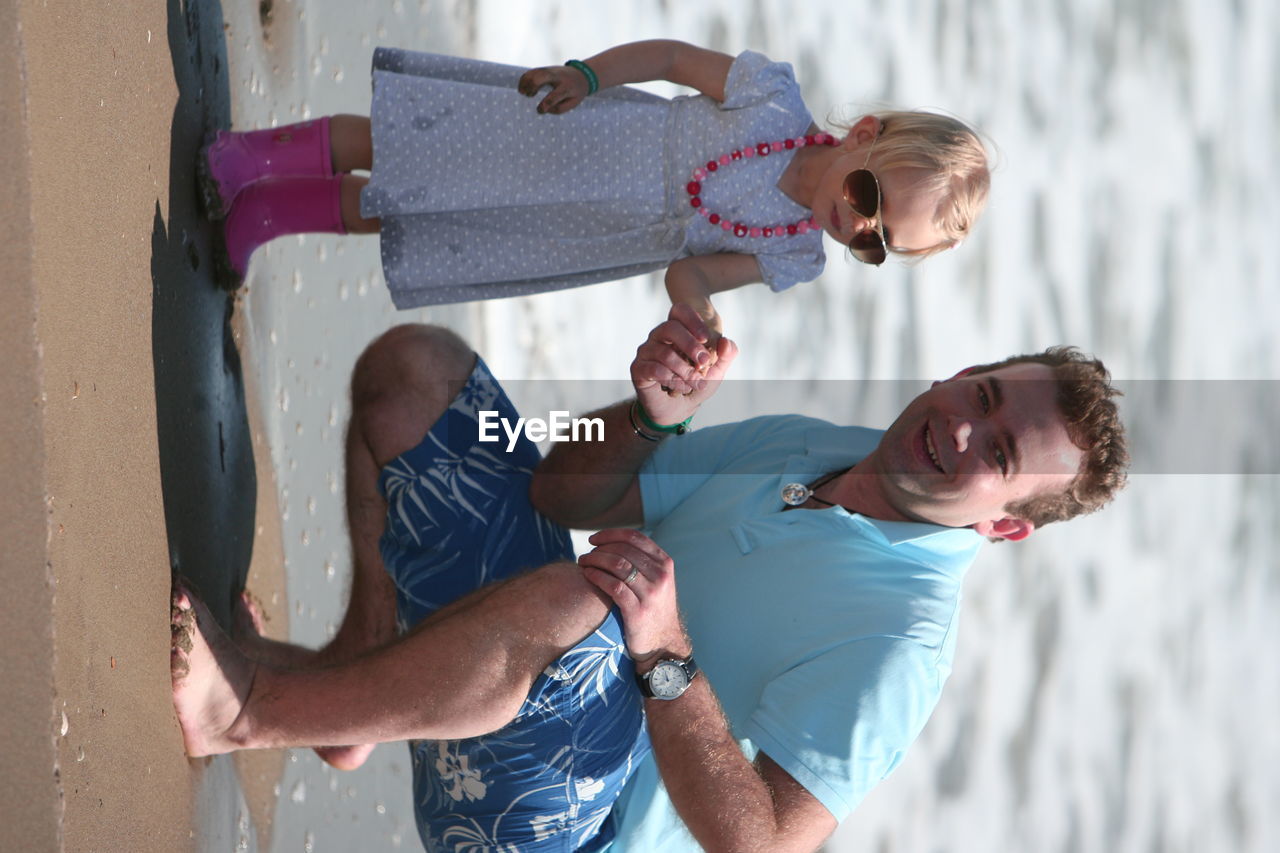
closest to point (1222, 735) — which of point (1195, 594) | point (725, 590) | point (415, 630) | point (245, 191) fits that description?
point (1195, 594)

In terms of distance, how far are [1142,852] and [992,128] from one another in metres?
1.33

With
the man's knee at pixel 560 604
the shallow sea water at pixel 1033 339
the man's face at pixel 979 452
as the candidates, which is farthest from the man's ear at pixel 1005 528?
the man's knee at pixel 560 604

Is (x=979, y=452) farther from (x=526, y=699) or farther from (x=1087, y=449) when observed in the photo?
(x=526, y=699)

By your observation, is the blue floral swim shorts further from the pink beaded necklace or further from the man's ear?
the man's ear

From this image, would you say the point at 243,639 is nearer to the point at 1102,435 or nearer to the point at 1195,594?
the point at 1102,435

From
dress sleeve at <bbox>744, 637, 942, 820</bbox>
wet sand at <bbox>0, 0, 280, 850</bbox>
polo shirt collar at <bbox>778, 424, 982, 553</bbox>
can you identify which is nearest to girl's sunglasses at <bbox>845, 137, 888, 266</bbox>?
polo shirt collar at <bbox>778, 424, 982, 553</bbox>

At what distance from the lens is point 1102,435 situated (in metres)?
1.45

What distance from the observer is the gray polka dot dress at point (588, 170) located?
149 centimetres

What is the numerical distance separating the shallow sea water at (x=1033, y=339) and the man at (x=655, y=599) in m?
0.51

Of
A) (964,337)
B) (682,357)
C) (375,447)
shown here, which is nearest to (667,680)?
(682,357)

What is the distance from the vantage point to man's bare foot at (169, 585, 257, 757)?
3.47 ft

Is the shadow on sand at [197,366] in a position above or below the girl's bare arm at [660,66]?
below

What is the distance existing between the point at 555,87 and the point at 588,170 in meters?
0.12

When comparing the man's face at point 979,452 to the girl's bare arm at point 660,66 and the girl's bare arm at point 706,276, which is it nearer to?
the girl's bare arm at point 706,276
